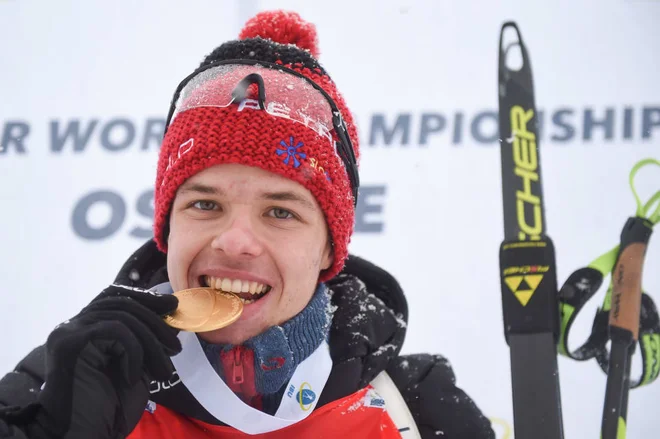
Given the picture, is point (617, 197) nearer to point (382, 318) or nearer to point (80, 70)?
point (382, 318)

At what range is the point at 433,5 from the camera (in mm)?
2559

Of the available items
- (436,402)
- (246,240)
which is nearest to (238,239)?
(246,240)

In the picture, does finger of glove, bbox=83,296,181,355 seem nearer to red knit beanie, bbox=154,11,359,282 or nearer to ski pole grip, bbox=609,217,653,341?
red knit beanie, bbox=154,11,359,282

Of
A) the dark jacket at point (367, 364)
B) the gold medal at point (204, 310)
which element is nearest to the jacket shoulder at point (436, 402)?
the dark jacket at point (367, 364)

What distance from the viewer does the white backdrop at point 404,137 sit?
7.50 feet

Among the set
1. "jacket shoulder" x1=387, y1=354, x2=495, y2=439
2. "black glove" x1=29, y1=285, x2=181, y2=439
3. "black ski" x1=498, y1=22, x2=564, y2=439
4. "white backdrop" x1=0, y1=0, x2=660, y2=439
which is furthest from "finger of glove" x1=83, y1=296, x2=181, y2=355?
"white backdrop" x1=0, y1=0, x2=660, y2=439

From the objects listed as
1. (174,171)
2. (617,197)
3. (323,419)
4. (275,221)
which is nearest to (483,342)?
(617,197)

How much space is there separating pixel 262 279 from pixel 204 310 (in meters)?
0.13

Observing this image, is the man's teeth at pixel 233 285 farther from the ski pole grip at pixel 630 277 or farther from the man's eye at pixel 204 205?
the ski pole grip at pixel 630 277

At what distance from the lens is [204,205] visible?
147 cm

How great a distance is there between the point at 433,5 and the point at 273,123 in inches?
50.3

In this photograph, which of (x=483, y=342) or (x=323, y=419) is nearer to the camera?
(x=323, y=419)

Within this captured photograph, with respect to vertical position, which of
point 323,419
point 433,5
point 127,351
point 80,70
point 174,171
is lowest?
point 323,419

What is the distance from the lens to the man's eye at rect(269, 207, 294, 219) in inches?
58.0
